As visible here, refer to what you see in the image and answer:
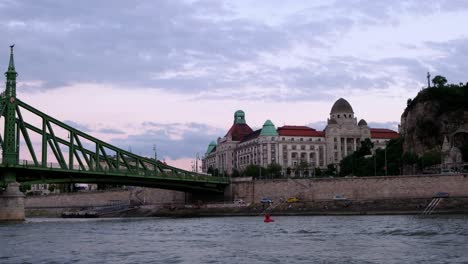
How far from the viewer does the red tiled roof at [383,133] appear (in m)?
184

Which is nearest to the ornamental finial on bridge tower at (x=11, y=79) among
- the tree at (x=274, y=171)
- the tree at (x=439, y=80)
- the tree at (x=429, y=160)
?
the tree at (x=429, y=160)

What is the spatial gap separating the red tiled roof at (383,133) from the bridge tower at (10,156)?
407 ft

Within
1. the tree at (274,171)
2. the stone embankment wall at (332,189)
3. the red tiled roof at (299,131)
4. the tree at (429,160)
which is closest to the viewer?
the stone embankment wall at (332,189)

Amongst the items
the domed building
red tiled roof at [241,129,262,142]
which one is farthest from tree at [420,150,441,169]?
Answer: red tiled roof at [241,129,262,142]

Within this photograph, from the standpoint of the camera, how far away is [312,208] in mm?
86938

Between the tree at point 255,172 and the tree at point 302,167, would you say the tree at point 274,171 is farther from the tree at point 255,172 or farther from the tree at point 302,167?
the tree at point 302,167

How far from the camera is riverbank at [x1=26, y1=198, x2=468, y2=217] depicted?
255ft

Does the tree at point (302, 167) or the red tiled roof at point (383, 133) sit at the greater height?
the red tiled roof at point (383, 133)

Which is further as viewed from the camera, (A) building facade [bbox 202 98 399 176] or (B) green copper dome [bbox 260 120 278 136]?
(B) green copper dome [bbox 260 120 278 136]

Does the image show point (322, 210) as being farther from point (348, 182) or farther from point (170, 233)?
point (170, 233)

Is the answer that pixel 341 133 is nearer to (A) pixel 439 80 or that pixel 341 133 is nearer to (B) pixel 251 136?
(B) pixel 251 136

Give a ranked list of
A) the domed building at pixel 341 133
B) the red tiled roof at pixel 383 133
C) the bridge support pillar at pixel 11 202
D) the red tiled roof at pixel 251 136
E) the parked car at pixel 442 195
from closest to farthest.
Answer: the bridge support pillar at pixel 11 202, the parked car at pixel 442 195, the domed building at pixel 341 133, the red tiled roof at pixel 251 136, the red tiled roof at pixel 383 133

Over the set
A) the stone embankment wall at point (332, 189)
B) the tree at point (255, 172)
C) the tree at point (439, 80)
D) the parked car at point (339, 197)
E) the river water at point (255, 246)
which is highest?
the tree at point (439, 80)

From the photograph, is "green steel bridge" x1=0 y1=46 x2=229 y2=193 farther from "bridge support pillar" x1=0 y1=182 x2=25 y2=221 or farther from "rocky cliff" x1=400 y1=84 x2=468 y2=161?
"rocky cliff" x1=400 y1=84 x2=468 y2=161
